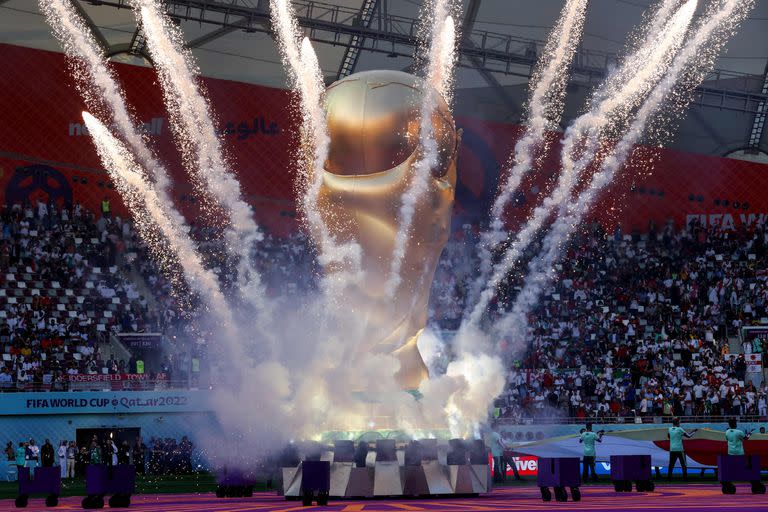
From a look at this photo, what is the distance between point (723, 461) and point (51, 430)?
66.0ft

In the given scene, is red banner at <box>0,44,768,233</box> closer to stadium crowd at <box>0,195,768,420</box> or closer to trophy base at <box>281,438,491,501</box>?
stadium crowd at <box>0,195,768,420</box>

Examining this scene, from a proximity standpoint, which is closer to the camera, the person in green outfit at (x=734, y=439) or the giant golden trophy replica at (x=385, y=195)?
the giant golden trophy replica at (x=385, y=195)

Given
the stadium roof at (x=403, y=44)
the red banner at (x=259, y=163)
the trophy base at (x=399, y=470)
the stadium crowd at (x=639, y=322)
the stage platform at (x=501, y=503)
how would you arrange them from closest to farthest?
the stage platform at (x=501, y=503) → the trophy base at (x=399, y=470) → the stadium crowd at (x=639, y=322) → the stadium roof at (x=403, y=44) → the red banner at (x=259, y=163)

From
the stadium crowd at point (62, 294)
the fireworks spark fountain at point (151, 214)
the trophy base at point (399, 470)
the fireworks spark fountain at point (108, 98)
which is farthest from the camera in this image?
the fireworks spark fountain at point (108, 98)

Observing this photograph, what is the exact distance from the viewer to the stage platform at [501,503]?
1789cm

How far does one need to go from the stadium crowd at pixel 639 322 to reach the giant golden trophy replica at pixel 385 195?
40.7ft

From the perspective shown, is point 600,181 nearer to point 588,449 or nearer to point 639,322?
point 639,322

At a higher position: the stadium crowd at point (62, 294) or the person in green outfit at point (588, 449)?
the stadium crowd at point (62, 294)

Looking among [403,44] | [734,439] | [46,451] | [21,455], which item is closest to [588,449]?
[734,439]

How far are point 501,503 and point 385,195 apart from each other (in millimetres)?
5984


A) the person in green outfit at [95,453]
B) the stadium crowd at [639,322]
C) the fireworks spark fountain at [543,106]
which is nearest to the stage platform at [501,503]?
the fireworks spark fountain at [543,106]

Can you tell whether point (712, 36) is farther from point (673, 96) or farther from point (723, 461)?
point (723, 461)

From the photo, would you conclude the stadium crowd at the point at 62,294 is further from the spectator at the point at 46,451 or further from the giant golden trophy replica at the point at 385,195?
the giant golden trophy replica at the point at 385,195

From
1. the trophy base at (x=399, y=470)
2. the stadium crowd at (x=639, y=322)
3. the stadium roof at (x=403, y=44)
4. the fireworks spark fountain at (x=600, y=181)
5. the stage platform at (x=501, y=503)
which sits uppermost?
the stadium roof at (x=403, y=44)
